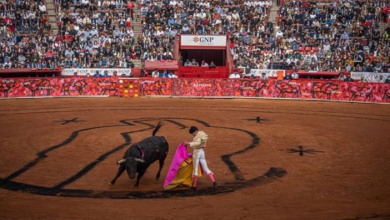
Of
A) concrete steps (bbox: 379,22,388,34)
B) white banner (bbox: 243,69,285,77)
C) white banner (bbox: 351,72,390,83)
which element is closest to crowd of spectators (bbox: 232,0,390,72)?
concrete steps (bbox: 379,22,388,34)

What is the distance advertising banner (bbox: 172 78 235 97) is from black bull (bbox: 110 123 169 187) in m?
21.3

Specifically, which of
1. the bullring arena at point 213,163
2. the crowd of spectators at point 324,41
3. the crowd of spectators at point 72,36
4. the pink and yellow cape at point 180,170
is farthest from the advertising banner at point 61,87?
the pink and yellow cape at point 180,170

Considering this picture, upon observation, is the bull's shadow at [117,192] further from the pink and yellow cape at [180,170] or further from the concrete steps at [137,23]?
the concrete steps at [137,23]

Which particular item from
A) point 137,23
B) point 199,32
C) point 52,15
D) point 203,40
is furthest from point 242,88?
point 52,15

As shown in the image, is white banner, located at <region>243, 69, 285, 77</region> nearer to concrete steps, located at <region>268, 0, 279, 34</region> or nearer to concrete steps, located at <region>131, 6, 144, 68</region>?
concrete steps, located at <region>268, 0, 279, 34</region>

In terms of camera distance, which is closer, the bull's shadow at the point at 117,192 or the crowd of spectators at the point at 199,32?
the bull's shadow at the point at 117,192

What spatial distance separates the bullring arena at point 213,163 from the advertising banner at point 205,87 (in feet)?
19.6

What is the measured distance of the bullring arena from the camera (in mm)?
11820

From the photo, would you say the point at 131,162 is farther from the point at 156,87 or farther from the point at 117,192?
the point at 156,87

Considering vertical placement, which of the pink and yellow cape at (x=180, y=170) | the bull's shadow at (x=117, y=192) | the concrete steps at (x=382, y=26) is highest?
the concrete steps at (x=382, y=26)

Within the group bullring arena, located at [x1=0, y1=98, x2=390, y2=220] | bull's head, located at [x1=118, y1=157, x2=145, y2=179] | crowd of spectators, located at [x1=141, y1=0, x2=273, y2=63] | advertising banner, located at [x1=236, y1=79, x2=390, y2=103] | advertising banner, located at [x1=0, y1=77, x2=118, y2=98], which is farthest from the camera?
crowd of spectators, located at [x1=141, y1=0, x2=273, y2=63]

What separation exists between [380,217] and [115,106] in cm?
2145

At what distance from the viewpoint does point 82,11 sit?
44594mm

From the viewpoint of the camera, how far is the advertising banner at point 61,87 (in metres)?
35.1
